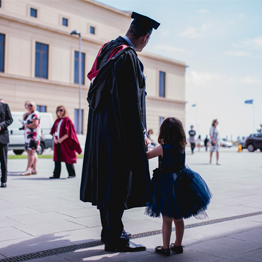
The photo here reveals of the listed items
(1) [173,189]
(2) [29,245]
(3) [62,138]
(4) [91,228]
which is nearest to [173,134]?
(1) [173,189]

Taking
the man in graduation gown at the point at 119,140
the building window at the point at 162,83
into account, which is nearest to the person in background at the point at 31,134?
the man in graduation gown at the point at 119,140

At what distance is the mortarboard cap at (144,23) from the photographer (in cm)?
326

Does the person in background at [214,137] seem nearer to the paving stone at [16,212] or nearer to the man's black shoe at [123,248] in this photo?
the paving stone at [16,212]

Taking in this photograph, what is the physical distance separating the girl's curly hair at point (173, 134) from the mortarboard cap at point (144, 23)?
82 cm

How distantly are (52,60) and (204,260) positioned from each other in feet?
101

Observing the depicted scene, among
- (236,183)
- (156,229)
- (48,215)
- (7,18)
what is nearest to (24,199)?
(48,215)

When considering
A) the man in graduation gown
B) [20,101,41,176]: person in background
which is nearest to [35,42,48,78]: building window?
[20,101,41,176]: person in background

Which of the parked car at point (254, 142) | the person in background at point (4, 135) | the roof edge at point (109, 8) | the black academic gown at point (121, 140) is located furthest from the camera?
the roof edge at point (109, 8)

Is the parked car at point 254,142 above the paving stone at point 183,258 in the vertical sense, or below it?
Result: above

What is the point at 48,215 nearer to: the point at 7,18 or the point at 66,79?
the point at 7,18

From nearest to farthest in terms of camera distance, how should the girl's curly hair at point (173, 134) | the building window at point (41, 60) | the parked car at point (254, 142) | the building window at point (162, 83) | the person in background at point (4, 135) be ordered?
the girl's curly hair at point (173, 134), the person in background at point (4, 135), the building window at point (41, 60), the parked car at point (254, 142), the building window at point (162, 83)

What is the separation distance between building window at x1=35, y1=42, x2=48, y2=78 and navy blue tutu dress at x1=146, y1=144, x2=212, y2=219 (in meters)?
29.5

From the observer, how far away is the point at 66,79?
33.0 m

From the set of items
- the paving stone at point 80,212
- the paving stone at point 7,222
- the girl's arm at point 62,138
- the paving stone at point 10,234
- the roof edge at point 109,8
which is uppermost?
the roof edge at point 109,8
